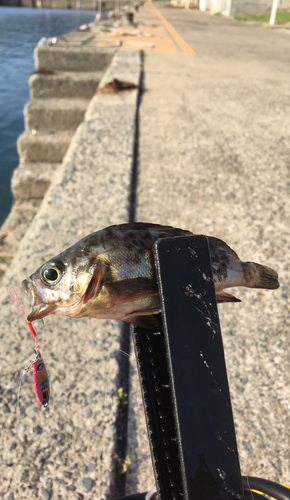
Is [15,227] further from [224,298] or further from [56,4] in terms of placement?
[56,4]

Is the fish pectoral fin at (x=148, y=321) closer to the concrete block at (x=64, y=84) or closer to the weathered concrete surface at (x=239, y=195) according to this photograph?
the weathered concrete surface at (x=239, y=195)

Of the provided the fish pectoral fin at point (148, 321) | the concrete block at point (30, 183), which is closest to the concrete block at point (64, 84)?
the concrete block at point (30, 183)

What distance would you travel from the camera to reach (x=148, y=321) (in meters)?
0.91

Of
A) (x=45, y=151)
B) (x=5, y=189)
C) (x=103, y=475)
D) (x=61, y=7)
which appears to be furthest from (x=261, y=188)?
(x=61, y=7)

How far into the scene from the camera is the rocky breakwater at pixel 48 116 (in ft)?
20.9

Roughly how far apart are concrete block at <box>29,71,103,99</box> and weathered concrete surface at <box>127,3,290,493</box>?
4.24 ft

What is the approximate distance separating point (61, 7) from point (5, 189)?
9559 cm

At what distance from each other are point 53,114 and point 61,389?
655cm

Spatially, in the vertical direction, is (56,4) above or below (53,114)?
above

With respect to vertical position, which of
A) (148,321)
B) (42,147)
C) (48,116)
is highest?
(48,116)

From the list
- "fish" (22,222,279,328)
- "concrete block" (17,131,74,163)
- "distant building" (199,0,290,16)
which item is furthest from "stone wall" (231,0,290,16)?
"fish" (22,222,279,328)

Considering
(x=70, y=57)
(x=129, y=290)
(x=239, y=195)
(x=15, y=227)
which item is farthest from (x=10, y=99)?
(x=129, y=290)

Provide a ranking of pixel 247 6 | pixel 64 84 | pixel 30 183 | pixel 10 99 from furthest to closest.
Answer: pixel 247 6 → pixel 10 99 → pixel 64 84 → pixel 30 183

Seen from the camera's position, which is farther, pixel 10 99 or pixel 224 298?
pixel 10 99
